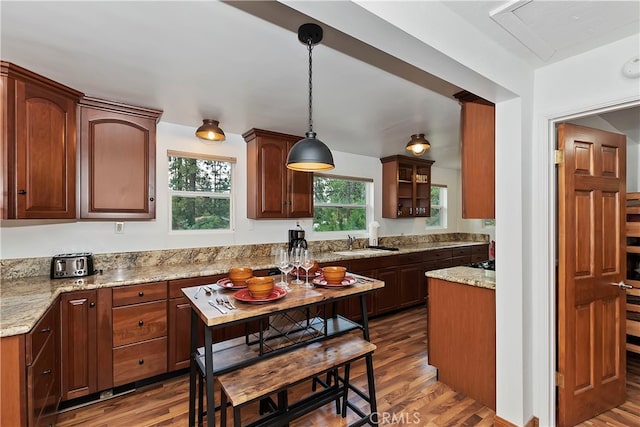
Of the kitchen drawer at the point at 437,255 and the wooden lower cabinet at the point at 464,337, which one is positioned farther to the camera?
the kitchen drawer at the point at 437,255

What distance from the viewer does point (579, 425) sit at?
1947mm

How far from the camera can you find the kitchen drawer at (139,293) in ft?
7.48

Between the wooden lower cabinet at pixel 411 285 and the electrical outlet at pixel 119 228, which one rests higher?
the electrical outlet at pixel 119 228

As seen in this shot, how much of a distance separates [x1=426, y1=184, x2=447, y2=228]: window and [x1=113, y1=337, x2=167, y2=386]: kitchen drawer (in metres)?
4.99

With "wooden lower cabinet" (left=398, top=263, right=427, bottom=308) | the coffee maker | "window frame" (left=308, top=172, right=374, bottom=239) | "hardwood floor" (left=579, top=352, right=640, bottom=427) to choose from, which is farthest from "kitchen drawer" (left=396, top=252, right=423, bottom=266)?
"hardwood floor" (left=579, top=352, right=640, bottom=427)

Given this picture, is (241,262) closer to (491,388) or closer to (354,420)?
(354,420)

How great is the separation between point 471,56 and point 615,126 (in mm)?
2298

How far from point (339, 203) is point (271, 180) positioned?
4.77ft

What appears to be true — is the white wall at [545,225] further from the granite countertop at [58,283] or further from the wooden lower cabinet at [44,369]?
the wooden lower cabinet at [44,369]

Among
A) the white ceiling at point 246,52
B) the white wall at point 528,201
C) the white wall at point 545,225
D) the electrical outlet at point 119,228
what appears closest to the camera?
the white ceiling at point 246,52

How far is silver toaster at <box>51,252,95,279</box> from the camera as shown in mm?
2347

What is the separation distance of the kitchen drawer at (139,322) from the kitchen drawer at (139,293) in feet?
0.14

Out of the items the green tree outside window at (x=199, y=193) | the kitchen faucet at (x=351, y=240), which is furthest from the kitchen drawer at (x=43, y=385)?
the kitchen faucet at (x=351, y=240)

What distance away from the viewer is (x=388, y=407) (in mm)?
2145
